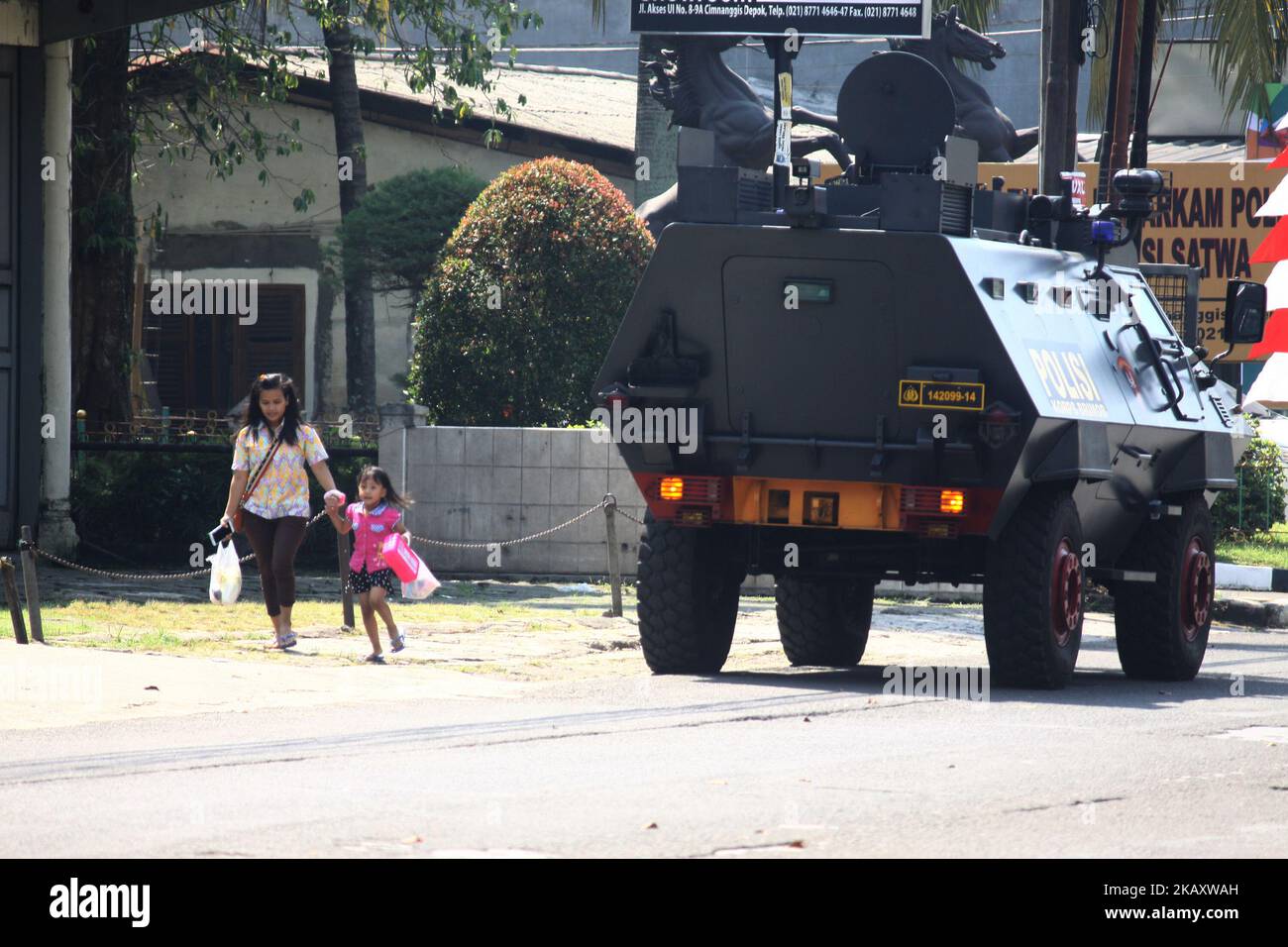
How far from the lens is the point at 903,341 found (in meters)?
11.1

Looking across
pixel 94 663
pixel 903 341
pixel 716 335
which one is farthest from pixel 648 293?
pixel 94 663

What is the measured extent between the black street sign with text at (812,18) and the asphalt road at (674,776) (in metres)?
10.1

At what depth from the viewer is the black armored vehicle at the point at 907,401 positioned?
10961 millimetres

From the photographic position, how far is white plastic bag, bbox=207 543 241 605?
1238 centimetres

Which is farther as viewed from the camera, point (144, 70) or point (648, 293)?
point (144, 70)

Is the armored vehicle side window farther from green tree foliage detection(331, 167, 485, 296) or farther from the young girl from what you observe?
green tree foliage detection(331, 167, 485, 296)

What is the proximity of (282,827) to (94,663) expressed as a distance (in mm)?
4816

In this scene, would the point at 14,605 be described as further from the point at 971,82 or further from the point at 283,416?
the point at 971,82

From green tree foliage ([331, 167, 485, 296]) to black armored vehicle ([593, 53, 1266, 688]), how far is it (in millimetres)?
12802

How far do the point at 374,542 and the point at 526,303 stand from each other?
7.55 metres

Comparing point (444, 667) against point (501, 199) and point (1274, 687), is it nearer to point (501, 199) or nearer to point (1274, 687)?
point (1274, 687)

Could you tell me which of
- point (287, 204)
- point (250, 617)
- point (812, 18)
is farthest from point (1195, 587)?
point (287, 204)

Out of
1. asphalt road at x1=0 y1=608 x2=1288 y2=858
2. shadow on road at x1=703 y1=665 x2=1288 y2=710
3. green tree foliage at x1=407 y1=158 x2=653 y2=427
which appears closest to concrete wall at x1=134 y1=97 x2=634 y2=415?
green tree foliage at x1=407 y1=158 x2=653 y2=427

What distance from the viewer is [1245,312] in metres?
12.8
